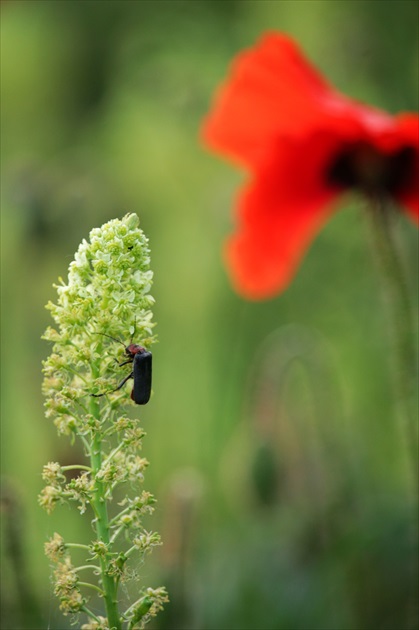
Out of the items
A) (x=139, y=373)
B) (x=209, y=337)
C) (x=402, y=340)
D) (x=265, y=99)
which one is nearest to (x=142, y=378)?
(x=139, y=373)

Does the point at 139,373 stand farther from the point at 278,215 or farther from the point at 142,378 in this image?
the point at 278,215

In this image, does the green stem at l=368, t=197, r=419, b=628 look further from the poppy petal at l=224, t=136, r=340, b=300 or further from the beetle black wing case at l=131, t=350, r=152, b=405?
the beetle black wing case at l=131, t=350, r=152, b=405

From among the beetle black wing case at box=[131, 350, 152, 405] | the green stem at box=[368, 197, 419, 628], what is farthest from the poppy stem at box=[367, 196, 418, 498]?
the beetle black wing case at box=[131, 350, 152, 405]

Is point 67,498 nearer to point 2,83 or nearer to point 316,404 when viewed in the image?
point 316,404

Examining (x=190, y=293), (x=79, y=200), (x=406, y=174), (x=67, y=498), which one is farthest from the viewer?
(x=190, y=293)

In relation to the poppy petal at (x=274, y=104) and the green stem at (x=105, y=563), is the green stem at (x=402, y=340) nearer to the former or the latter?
the poppy petal at (x=274, y=104)

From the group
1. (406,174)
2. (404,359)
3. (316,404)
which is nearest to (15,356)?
(316,404)
